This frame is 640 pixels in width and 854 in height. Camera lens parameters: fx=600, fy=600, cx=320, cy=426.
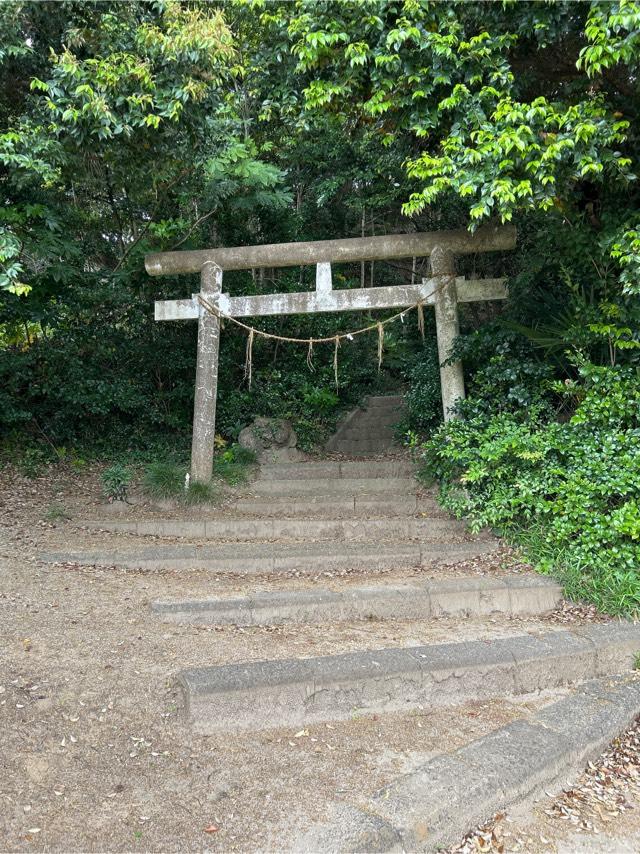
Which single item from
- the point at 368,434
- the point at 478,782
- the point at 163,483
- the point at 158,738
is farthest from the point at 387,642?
the point at 368,434

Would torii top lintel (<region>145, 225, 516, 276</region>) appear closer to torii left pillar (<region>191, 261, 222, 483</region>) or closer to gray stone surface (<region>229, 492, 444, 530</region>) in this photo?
torii left pillar (<region>191, 261, 222, 483</region>)

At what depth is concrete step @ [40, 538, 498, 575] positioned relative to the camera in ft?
18.5

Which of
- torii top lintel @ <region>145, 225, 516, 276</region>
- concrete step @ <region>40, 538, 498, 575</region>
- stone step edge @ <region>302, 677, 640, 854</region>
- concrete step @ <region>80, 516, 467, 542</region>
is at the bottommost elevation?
stone step edge @ <region>302, 677, 640, 854</region>

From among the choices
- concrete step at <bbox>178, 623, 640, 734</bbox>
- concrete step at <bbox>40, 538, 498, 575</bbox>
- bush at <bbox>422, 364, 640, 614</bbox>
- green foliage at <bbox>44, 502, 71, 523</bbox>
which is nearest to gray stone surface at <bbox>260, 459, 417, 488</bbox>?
bush at <bbox>422, 364, 640, 614</bbox>

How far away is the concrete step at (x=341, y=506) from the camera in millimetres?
6970

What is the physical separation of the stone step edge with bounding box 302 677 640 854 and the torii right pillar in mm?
4030

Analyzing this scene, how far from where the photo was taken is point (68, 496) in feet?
26.3

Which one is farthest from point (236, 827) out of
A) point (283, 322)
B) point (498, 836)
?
point (283, 322)

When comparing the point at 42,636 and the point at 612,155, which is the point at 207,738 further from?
the point at 612,155

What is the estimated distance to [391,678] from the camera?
3.49 meters

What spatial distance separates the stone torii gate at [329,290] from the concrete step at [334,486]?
0.82 meters

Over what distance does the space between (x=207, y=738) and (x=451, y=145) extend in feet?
15.0

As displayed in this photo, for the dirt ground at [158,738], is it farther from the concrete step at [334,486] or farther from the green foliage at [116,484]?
the concrete step at [334,486]

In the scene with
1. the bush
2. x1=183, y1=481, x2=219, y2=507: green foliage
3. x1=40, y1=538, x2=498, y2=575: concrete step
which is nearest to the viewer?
the bush
